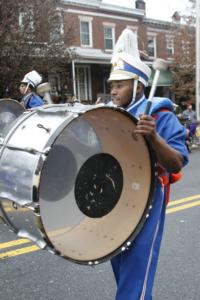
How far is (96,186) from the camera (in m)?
2.08

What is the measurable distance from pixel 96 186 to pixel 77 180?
9 cm

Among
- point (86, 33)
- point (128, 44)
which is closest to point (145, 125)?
point (128, 44)

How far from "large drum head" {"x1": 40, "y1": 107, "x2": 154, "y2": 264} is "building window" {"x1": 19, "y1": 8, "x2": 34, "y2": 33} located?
12.2 m

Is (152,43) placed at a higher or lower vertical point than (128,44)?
higher

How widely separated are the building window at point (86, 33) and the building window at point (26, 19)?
38.1 ft

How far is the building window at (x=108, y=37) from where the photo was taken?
2653 cm

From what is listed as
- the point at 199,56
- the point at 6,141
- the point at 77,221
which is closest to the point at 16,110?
the point at 6,141

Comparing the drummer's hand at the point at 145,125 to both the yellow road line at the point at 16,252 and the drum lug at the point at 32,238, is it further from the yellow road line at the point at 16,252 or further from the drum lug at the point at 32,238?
the yellow road line at the point at 16,252

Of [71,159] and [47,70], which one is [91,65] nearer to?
[47,70]

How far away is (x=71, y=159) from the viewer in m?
2.06

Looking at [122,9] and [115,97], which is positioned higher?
[122,9]

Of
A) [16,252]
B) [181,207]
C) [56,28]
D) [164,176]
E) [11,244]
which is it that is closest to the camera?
[164,176]

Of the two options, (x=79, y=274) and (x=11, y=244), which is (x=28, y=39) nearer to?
(x=11, y=244)

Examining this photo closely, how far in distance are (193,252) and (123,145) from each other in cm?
250
